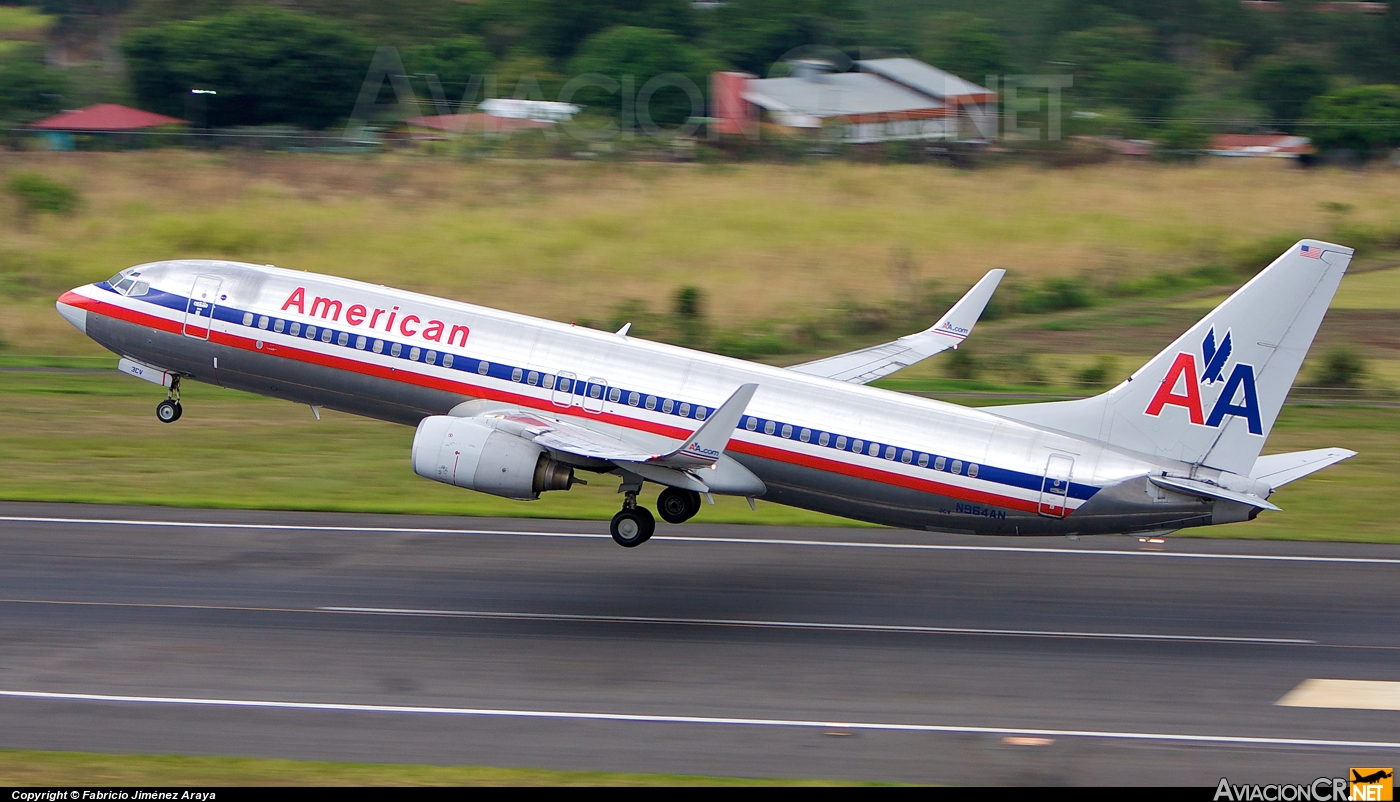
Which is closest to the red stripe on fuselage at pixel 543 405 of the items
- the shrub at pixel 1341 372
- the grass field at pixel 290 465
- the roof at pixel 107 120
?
the grass field at pixel 290 465

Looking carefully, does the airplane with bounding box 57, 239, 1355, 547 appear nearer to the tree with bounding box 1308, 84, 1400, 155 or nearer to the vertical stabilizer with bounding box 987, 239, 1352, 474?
the vertical stabilizer with bounding box 987, 239, 1352, 474

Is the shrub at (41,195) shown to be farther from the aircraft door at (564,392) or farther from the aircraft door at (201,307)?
the aircraft door at (564,392)

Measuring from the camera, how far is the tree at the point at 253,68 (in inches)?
3730

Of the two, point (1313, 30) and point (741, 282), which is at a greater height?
point (1313, 30)

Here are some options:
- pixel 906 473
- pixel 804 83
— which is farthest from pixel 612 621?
pixel 804 83

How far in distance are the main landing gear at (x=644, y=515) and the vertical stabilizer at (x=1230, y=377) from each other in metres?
7.79

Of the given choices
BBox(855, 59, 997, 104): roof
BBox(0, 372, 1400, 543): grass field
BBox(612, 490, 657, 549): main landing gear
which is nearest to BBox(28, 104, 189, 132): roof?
BBox(0, 372, 1400, 543): grass field

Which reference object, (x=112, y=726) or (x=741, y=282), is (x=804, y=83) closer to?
(x=741, y=282)

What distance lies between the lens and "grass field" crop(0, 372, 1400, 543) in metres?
34.3

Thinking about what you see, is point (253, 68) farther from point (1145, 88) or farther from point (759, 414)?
point (759, 414)

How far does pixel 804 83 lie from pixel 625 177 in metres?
37.1

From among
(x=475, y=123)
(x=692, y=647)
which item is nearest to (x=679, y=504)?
(x=692, y=647)

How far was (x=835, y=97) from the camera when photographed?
11119 centimetres

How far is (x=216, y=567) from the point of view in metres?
29.2
